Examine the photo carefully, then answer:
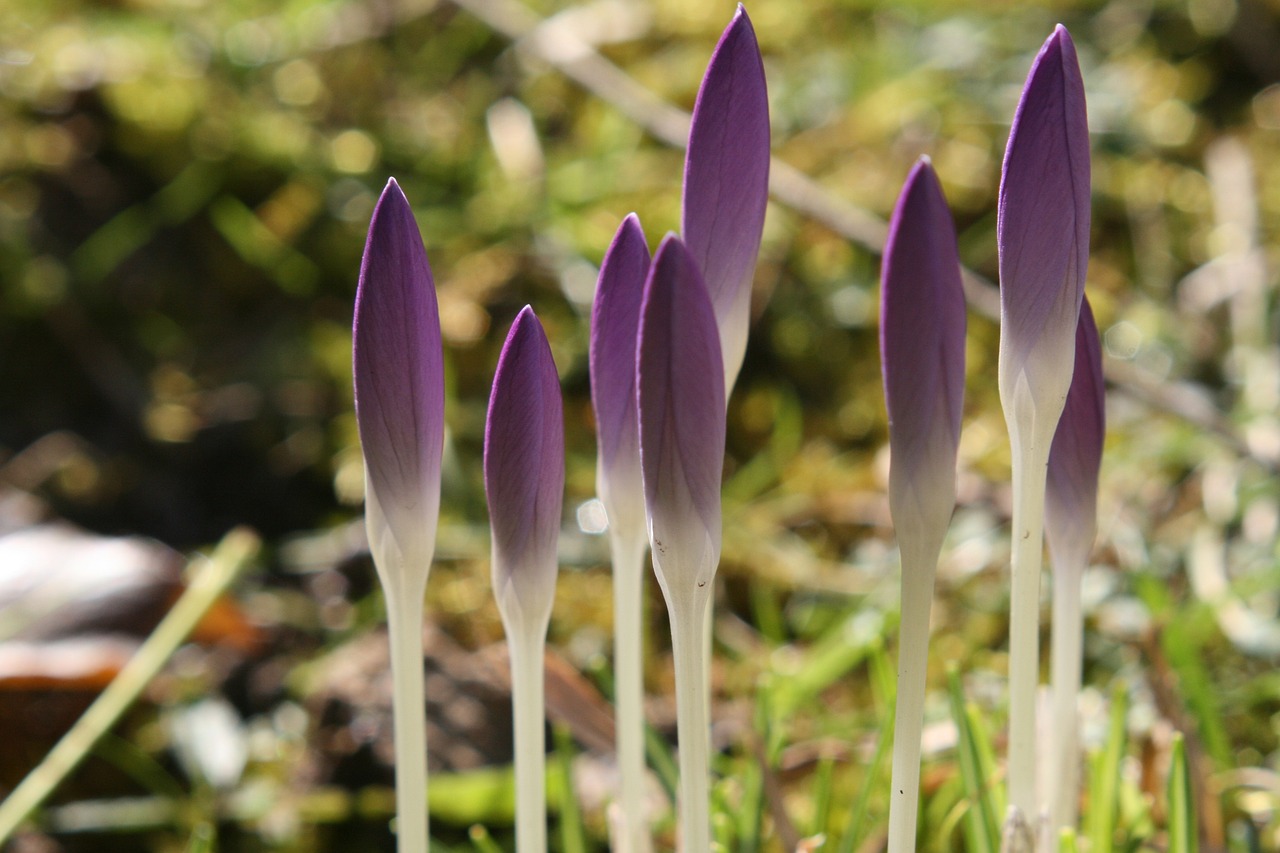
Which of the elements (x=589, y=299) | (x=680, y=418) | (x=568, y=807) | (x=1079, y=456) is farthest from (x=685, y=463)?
(x=589, y=299)

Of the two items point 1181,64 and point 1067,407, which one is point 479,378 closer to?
point 1067,407

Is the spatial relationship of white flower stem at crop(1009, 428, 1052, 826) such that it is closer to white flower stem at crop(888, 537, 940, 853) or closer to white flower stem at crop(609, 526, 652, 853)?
white flower stem at crop(888, 537, 940, 853)

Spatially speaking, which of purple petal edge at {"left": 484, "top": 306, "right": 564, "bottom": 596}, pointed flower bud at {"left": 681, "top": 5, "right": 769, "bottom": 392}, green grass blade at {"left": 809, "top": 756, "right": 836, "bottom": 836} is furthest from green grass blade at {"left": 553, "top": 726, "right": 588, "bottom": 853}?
pointed flower bud at {"left": 681, "top": 5, "right": 769, "bottom": 392}

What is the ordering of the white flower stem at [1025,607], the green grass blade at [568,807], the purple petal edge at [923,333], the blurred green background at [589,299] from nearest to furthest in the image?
the purple petal edge at [923,333]
the white flower stem at [1025,607]
the green grass blade at [568,807]
the blurred green background at [589,299]

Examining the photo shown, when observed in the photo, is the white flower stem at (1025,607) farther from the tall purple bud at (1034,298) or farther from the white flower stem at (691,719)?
Result: the white flower stem at (691,719)

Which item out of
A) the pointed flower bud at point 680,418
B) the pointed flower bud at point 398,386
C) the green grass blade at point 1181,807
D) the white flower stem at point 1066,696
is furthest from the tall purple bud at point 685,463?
the green grass blade at point 1181,807

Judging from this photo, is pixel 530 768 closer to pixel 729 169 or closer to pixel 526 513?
pixel 526 513
